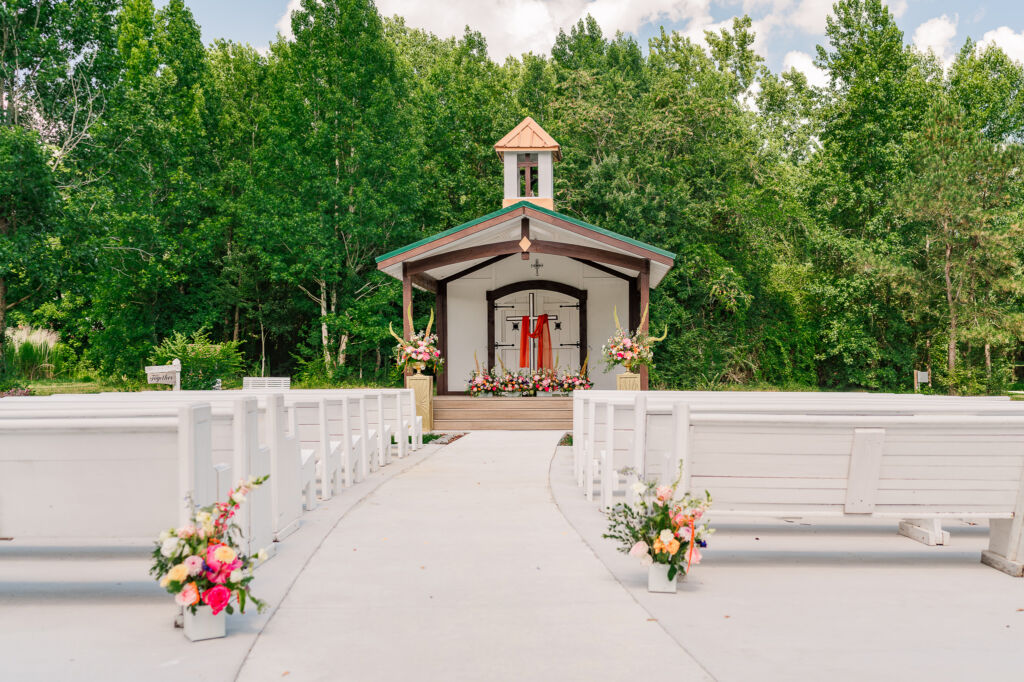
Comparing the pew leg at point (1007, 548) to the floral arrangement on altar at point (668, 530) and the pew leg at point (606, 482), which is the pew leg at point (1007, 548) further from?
the pew leg at point (606, 482)

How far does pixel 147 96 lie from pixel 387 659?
24266 millimetres

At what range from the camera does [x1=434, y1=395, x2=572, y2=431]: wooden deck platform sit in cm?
1584

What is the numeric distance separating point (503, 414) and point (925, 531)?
35.2 feet

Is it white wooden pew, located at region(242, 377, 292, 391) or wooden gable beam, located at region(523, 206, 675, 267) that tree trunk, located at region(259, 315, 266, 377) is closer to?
white wooden pew, located at region(242, 377, 292, 391)

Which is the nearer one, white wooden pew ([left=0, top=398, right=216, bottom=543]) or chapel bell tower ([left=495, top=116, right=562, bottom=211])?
white wooden pew ([left=0, top=398, right=216, bottom=543])

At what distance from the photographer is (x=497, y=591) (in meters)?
4.44

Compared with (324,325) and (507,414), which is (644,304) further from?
(324,325)

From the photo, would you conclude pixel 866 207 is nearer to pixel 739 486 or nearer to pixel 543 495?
pixel 543 495

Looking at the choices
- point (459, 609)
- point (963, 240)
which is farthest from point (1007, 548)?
point (963, 240)

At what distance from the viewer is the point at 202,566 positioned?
12.0 ft

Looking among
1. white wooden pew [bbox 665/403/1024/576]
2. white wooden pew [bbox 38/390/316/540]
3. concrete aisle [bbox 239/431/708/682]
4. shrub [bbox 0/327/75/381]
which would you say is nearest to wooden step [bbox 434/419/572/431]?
concrete aisle [bbox 239/431/708/682]

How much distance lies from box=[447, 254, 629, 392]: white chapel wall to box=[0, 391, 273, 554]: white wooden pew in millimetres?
14742

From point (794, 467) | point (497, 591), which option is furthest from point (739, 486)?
point (497, 591)

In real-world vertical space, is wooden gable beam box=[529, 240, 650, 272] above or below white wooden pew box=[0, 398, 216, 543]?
above
